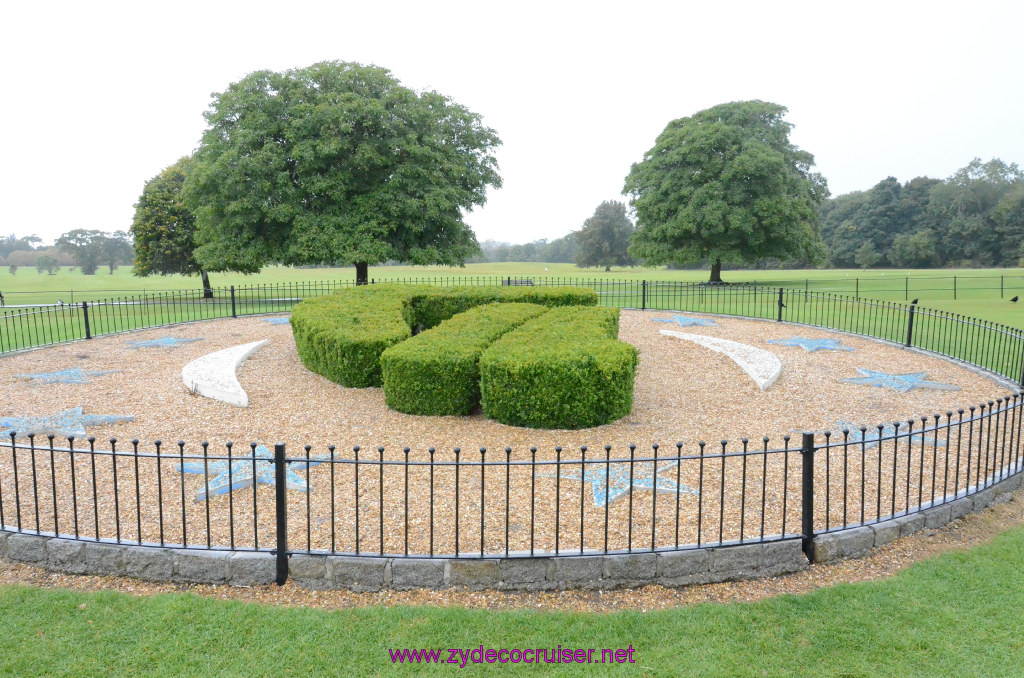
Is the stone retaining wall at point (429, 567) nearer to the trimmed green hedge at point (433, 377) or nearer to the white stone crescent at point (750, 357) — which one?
the trimmed green hedge at point (433, 377)

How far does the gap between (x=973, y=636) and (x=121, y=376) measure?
44.3 feet

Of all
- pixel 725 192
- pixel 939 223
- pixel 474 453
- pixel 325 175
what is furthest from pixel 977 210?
pixel 474 453

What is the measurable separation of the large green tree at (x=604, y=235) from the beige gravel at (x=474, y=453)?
5359cm

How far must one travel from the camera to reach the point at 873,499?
22.5ft

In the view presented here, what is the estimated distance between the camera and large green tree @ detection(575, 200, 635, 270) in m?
67.9

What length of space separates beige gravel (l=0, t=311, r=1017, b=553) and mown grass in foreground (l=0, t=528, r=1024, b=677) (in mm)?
708

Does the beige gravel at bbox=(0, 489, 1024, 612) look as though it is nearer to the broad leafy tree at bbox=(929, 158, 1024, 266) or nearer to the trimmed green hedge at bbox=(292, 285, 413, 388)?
the trimmed green hedge at bbox=(292, 285, 413, 388)

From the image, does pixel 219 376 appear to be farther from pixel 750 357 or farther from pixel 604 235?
pixel 604 235

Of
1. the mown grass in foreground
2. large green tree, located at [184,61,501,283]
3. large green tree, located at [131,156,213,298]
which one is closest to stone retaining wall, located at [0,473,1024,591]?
the mown grass in foreground

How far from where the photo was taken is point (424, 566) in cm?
524

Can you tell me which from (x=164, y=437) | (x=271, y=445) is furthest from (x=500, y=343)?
(x=164, y=437)

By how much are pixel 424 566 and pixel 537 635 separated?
113cm

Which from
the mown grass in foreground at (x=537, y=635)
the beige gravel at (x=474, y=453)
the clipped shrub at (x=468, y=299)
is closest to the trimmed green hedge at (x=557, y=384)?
the beige gravel at (x=474, y=453)

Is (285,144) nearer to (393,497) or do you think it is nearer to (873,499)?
(393,497)
